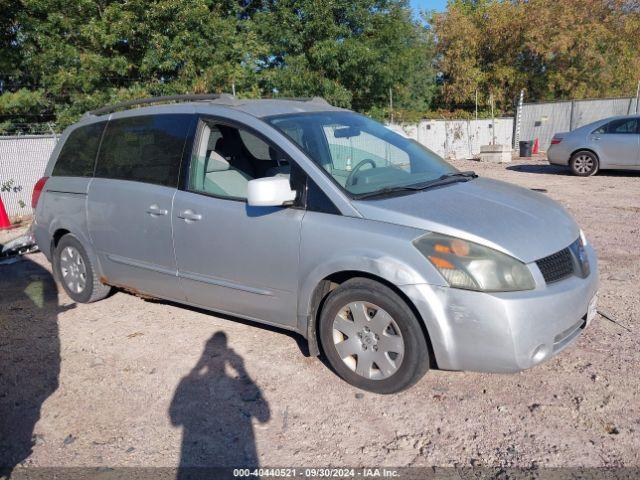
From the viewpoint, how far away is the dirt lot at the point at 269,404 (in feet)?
9.60

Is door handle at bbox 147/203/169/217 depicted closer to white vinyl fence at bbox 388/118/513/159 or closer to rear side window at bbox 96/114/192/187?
rear side window at bbox 96/114/192/187

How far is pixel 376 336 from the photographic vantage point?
11.0ft

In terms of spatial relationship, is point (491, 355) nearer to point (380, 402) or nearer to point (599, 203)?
point (380, 402)

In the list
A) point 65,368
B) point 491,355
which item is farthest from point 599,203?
point 65,368

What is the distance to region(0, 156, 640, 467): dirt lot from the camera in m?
2.93

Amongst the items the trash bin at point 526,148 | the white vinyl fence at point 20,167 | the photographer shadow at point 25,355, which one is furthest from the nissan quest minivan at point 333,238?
the trash bin at point 526,148

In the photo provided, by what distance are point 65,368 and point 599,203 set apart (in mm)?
8828

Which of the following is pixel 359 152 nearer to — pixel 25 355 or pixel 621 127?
pixel 25 355

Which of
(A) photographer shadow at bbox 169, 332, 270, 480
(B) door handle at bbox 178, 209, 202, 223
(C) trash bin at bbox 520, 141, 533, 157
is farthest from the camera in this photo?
(C) trash bin at bbox 520, 141, 533, 157

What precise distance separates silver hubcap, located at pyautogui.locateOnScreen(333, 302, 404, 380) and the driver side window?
1.17 m

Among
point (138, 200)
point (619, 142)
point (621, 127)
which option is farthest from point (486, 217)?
point (621, 127)

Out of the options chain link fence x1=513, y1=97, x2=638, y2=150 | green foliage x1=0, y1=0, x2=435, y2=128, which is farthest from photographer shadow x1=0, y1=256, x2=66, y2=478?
chain link fence x1=513, y1=97, x2=638, y2=150

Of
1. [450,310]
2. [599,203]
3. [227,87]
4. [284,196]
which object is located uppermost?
[227,87]

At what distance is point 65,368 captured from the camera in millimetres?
4043
